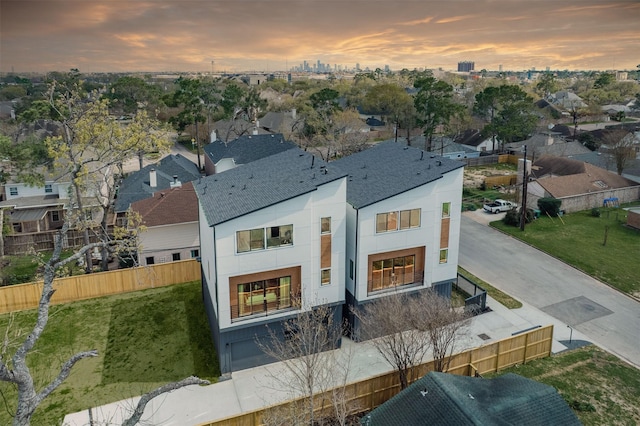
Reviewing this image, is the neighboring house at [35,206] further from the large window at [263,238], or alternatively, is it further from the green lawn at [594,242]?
the green lawn at [594,242]

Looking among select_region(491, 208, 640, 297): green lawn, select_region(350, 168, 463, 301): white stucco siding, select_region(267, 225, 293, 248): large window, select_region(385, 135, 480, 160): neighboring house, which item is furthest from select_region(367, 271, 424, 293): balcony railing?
select_region(385, 135, 480, 160): neighboring house

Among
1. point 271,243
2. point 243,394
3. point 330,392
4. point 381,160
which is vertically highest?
point 381,160

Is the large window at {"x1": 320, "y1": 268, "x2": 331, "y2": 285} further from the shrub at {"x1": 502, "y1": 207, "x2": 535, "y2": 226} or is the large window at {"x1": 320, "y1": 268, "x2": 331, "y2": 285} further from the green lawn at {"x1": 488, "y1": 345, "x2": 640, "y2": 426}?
the shrub at {"x1": 502, "y1": 207, "x2": 535, "y2": 226}

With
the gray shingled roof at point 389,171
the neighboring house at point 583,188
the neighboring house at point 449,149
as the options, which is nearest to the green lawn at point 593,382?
the gray shingled roof at point 389,171

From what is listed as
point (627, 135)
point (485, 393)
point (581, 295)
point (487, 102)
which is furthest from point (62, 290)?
point (627, 135)

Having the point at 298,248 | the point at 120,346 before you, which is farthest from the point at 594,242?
the point at 120,346

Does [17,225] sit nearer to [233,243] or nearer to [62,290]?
[62,290]

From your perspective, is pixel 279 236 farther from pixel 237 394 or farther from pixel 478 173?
pixel 478 173
